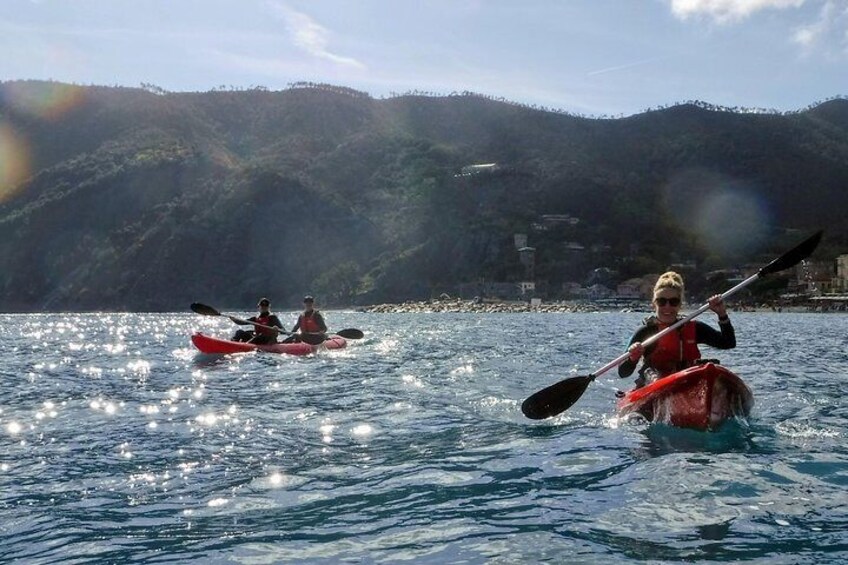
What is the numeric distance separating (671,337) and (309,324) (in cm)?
1513

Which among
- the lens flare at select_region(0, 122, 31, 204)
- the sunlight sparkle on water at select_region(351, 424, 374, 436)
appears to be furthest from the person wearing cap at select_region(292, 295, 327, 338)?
the lens flare at select_region(0, 122, 31, 204)

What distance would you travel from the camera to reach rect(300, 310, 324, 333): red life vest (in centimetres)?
2411

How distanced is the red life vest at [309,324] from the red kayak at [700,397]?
1570 centimetres

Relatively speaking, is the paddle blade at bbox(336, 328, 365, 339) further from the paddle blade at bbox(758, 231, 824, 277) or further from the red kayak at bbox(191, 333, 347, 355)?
the paddle blade at bbox(758, 231, 824, 277)

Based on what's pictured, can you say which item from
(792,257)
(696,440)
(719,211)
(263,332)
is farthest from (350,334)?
(719,211)

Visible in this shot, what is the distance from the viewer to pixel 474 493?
22.7 feet

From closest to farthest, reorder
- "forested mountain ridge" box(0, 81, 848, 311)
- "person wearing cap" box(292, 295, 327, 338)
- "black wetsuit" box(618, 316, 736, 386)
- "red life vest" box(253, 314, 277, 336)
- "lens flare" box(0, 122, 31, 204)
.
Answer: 1. "black wetsuit" box(618, 316, 736, 386)
2. "red life vest" box(253, 314, 277, 336)
3. "person wearing cap" box(292, 295, 327, 338)
4. "forested mountain ridge" box(0, 81, 848, 311)
5. "lens flare" box(0, 122, 31, 204)

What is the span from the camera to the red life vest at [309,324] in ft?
79.1

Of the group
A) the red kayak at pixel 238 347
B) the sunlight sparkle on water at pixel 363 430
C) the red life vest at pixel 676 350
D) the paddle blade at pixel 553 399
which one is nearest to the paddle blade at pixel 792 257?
the red life vest at pixel 676 350

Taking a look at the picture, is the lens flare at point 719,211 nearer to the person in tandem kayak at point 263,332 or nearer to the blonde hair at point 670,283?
the person in tandem kayak at point 263,332

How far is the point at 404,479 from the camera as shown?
24.6ft

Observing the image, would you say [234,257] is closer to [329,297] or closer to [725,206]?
[329,297]

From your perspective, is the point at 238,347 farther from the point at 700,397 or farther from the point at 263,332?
the point at 700,397

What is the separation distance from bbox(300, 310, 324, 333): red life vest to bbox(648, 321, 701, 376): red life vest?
48.5ft
